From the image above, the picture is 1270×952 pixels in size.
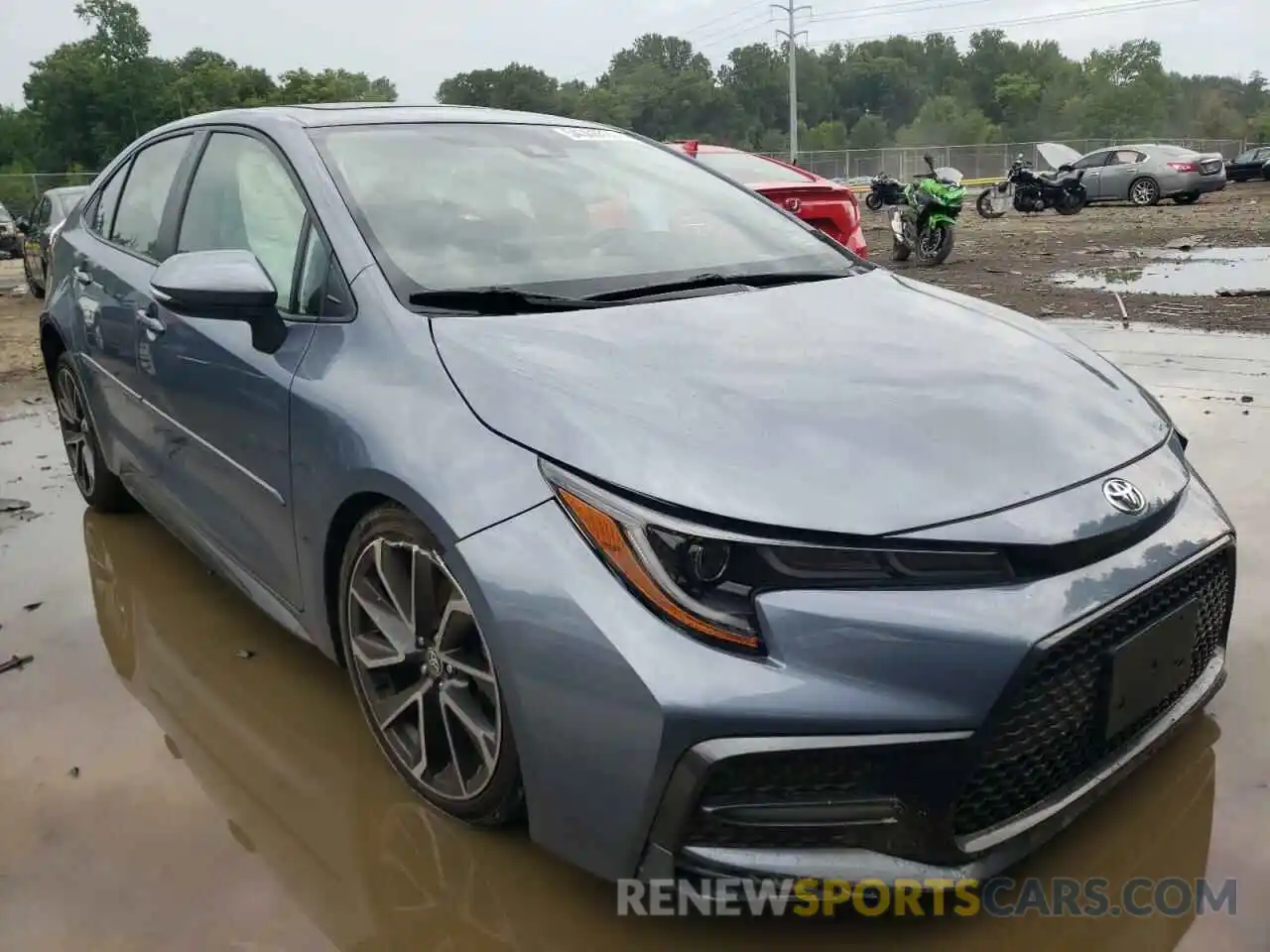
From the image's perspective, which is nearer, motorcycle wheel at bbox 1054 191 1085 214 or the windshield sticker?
the windshield sticker

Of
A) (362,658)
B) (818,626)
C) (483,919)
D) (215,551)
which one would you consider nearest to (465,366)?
(362,658)

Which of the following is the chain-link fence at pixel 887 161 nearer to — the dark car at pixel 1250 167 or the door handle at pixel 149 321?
the dark car at pixel 1250 167

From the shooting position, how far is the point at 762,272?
2.85 metres

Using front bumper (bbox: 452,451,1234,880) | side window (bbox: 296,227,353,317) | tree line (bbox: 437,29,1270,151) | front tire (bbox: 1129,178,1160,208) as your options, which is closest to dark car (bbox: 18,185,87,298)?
side window (bbox: 296,227,353,317)

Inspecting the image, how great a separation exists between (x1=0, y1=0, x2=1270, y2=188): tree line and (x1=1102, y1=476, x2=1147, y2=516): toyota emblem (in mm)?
53196

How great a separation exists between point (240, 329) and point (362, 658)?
931mm

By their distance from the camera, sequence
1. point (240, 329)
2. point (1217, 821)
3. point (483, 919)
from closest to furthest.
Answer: point (483, 919), point (1217, 821), point (240, 329)

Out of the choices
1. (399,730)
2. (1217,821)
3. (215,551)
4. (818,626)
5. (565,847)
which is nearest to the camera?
(818,626)

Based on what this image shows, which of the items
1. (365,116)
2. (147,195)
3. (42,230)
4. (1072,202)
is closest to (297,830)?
(365,116)

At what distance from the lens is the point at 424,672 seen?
225 cm

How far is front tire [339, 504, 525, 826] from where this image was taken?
2.06 metres

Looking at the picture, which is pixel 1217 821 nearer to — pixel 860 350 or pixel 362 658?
pixel 860 350

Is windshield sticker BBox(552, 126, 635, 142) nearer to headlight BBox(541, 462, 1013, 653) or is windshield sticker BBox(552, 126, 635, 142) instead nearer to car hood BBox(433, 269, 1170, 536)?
car hood BBox(433, 269, 1170, 536)

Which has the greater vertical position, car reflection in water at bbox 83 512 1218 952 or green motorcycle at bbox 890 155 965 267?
green motorcycle at bbox 890 155 965 267
